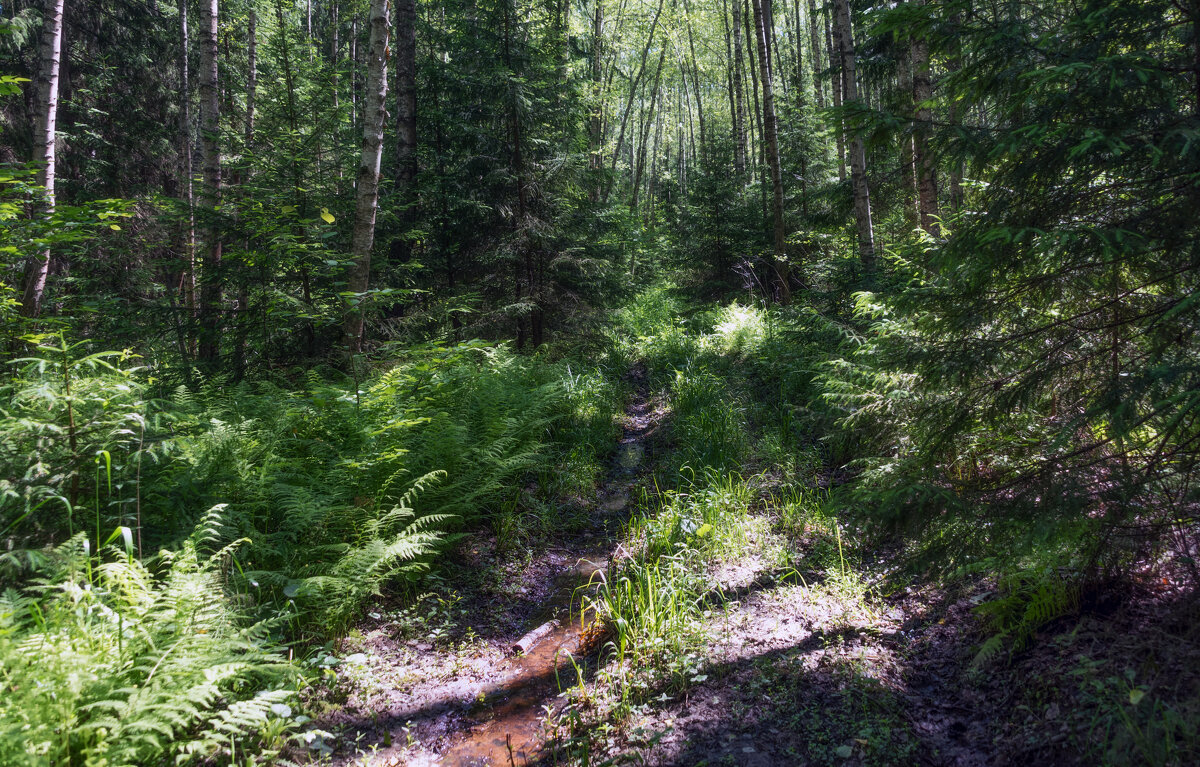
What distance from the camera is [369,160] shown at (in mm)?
6262

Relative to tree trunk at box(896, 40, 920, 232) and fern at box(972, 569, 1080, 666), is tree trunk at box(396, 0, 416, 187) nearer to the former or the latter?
tree trunk at box(896, 40, 920, 232)

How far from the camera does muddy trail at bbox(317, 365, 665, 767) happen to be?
119 inches

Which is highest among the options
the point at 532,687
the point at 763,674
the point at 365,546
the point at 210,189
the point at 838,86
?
the point at 838,86

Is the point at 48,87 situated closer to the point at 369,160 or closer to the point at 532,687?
the point at 369,160

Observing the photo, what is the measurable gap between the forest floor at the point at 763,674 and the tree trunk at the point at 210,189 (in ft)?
14.4

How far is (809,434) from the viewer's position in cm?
692

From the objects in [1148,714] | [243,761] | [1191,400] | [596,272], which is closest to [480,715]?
[243,761]

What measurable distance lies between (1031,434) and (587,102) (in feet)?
31.9

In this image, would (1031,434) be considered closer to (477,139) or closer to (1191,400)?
(1191,400)

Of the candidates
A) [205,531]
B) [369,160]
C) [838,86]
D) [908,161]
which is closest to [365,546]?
[205,531]

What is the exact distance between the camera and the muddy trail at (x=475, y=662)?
119 inches

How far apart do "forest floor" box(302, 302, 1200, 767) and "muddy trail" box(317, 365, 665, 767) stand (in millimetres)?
14

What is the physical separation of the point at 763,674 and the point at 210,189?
7.62 m

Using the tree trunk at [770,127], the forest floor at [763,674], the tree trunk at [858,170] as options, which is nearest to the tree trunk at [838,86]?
the tree trunk at [858,170]
